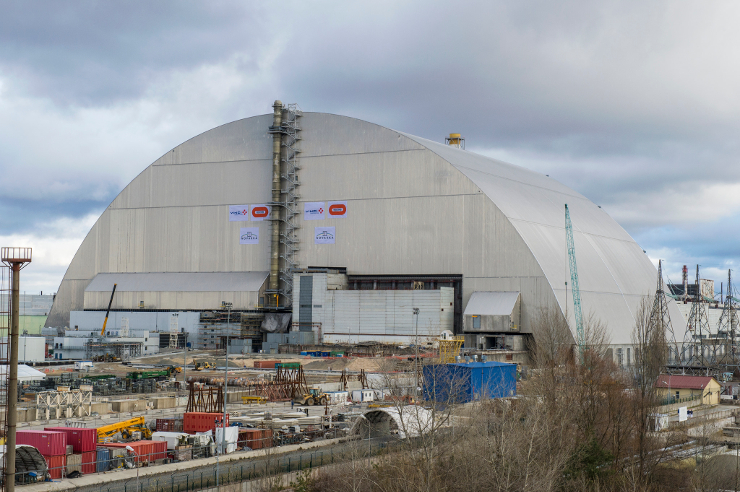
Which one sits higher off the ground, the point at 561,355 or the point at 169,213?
the point at 169,213

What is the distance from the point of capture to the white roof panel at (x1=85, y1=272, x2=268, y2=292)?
10219 cm

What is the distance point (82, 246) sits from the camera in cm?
11256

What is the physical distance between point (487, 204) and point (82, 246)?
177 feet

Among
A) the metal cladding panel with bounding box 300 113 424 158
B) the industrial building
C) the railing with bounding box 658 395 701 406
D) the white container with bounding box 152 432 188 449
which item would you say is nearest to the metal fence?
the white container with bounding box 152 432 188 449


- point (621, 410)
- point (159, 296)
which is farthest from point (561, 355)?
point (159, 296)

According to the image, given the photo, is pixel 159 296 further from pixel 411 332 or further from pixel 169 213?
pixel 411 332

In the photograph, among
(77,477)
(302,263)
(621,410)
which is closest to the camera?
(77,477)

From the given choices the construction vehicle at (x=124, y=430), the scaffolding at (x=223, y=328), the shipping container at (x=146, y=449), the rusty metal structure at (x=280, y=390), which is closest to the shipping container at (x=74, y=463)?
the shipping container at (x=146, y=449)

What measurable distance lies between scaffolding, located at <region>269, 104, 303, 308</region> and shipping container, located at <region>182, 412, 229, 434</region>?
175 feet

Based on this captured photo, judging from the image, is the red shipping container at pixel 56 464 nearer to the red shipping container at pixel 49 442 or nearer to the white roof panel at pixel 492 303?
the red shipping container at pixel 49 442

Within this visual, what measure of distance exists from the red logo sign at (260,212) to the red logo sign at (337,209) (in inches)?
315

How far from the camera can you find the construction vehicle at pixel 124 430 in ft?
146

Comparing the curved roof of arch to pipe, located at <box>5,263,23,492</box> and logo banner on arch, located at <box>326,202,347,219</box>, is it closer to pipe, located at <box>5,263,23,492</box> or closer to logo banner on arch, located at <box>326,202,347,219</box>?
logo banner on arch, located at <box>326,202,347,219</box>

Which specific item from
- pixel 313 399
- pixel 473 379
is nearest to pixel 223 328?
pixel 313 399
